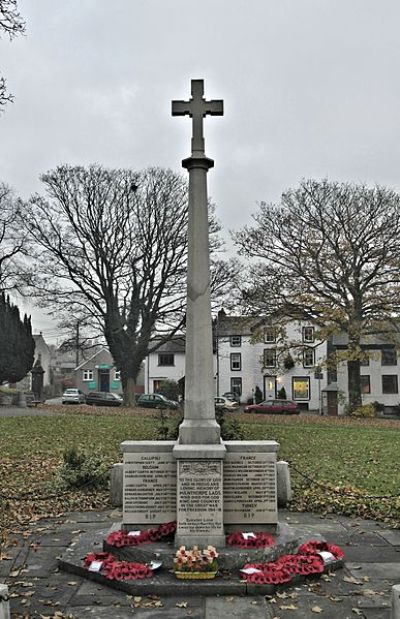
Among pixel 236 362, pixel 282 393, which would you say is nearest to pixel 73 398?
pixel 236 362

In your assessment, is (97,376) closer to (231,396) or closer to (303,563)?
(231,396)

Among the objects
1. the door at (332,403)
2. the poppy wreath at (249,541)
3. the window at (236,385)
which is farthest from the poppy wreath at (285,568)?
the window at (236,385)

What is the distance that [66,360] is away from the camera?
316 ft

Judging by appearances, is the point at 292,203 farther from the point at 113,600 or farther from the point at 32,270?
the point at 113,600

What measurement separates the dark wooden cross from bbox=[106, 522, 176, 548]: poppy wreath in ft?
15.1

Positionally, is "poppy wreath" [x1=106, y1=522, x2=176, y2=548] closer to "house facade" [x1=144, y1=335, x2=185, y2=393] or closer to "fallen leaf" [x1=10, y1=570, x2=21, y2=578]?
"fallen leaf" [x1=10, y1=570, x2=21, y2=578]

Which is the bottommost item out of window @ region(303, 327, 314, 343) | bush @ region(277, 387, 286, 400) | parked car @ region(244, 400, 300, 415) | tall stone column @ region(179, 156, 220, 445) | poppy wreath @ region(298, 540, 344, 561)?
parked car @ region(244, 400, 300, 415)

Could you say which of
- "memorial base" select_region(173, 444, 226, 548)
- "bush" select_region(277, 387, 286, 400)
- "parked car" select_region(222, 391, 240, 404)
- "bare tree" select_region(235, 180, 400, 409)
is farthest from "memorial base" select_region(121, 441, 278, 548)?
"parked car" select_region(222, 391, 240, 404)

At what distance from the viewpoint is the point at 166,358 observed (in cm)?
5594

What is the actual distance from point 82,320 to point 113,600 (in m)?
29.2

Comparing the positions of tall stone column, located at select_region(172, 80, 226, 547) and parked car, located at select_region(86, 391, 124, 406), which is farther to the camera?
parked car, located at select_region(86, 391, 124, 406)

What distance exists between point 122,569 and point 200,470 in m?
1.30

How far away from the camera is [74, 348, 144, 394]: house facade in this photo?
66.6m

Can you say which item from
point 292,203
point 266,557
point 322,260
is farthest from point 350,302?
point 266,557
